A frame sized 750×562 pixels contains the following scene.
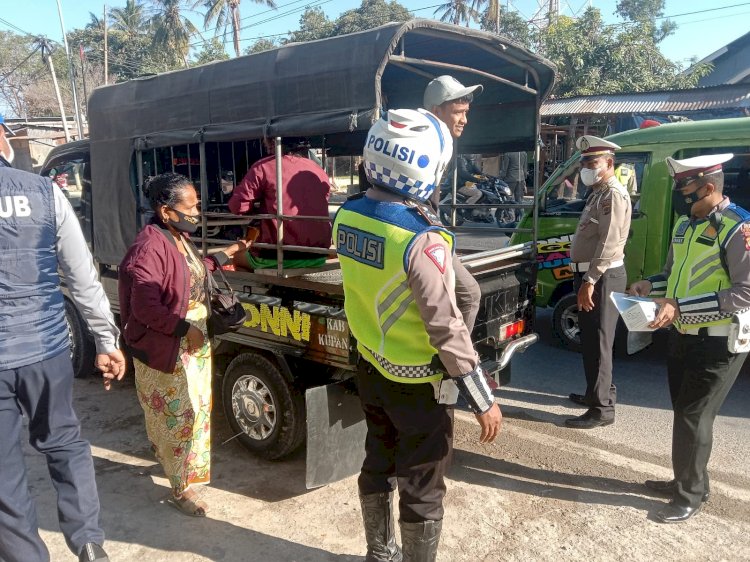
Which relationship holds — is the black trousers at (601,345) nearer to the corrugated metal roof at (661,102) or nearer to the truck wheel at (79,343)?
the truck wheel at (79,343)

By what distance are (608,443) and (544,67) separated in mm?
2686

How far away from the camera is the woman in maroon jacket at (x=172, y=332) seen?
9.96ft

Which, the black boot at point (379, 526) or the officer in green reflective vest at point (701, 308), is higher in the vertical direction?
the officer in green reflective vest at point (701, 308)

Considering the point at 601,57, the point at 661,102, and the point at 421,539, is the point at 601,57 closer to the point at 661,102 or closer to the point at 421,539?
the point at 661,102

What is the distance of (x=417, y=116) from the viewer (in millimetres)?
2244

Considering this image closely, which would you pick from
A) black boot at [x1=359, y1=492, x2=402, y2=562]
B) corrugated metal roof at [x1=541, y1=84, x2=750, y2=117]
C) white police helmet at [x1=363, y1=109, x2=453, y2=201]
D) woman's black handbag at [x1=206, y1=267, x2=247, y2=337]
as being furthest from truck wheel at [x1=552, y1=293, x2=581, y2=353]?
corrugated metal roof at [x1=541, y1=84, x2=750, y2=117]

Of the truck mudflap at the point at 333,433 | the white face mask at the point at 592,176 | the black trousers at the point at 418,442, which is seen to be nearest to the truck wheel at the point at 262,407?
the truck mudflap at the point at 333,433

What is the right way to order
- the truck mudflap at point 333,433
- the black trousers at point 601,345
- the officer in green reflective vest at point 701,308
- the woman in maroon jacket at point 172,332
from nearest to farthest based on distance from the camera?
the officer in green reflective vest at point 701,308 → the woman in maroon jacket at point 172,332 → the truck mudflap at point 333,433 → the black trousers at point 601,345

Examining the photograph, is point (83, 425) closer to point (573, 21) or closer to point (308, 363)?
point (308, 363)

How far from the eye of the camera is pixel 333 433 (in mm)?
3273

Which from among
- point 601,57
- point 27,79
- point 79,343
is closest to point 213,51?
point 27,79

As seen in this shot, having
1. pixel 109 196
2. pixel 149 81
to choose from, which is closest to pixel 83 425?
pixel 109 196

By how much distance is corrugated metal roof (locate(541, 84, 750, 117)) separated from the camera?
13.4m

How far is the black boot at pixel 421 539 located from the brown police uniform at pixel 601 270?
2.39 m
